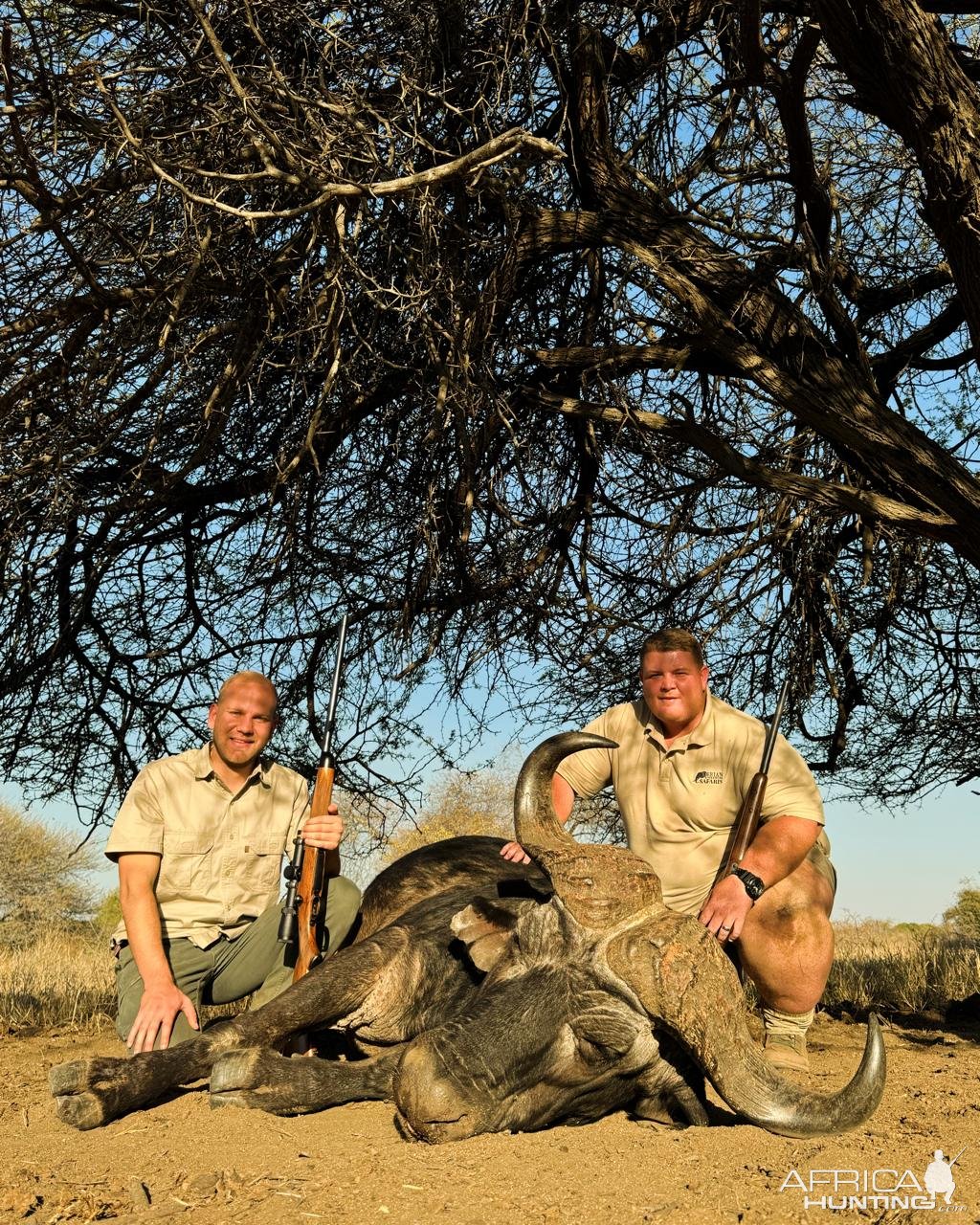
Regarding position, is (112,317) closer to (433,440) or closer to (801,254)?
(433,440)

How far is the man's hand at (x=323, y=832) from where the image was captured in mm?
5910

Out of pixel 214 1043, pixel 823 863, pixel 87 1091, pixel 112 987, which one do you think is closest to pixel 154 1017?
pixel 214 1043

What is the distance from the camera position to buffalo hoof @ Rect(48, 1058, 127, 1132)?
4621 mm

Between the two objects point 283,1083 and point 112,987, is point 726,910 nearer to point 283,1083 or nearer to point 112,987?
point 283,1083

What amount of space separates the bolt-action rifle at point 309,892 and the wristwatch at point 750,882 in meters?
1.95

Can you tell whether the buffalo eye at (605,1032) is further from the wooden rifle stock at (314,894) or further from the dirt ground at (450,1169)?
the wooden rifle stock at (314,894)

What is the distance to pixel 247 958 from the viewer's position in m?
6.12

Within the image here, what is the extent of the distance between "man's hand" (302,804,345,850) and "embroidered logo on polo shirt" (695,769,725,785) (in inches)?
67.3

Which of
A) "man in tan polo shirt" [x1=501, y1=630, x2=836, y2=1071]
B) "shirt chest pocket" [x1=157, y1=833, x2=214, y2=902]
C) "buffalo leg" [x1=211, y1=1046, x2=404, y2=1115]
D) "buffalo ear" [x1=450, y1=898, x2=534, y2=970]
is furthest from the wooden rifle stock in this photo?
"buffalo ear" [x1=450, y1=898, x2=534, y2=970]

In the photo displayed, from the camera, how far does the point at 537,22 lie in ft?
22.3

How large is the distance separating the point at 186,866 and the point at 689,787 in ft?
7.91

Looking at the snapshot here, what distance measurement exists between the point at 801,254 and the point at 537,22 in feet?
6.16

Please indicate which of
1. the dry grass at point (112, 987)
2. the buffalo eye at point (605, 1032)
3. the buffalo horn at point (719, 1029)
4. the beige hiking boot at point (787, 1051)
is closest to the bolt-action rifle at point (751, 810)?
the beige hiking boot at point (787, 1051)

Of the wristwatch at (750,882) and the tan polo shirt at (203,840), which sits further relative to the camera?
the tan polo shirt at (203,840)
